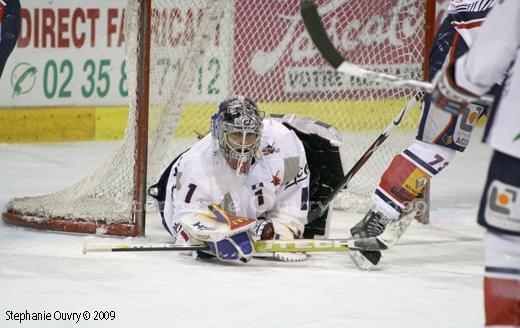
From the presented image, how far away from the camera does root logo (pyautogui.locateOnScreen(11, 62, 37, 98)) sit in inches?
277

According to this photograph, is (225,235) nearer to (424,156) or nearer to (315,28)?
(424,156)

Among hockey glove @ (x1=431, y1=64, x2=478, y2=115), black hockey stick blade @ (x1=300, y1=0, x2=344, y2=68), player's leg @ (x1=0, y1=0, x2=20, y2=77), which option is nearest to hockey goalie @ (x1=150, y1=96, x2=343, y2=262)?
player's leg @ (x1=0, y1=0, x2=20, y2=77)

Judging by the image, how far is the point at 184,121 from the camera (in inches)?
242

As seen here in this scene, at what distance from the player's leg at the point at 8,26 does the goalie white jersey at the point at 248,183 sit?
0.74m

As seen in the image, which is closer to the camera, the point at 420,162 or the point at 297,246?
the point at 297,246

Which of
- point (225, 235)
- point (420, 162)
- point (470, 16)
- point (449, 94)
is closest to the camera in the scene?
point (449, 94)

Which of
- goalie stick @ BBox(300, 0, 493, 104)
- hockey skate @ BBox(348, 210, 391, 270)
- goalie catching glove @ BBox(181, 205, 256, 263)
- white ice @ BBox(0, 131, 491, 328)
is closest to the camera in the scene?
goalie stick @ BBox(300, 0, 493, 104)

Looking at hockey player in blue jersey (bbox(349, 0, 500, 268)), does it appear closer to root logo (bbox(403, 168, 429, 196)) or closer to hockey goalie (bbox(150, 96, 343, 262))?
root logo (bbox(403, 168, 429, 196))

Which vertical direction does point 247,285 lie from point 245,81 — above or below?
below

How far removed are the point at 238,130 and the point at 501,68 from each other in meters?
1.81

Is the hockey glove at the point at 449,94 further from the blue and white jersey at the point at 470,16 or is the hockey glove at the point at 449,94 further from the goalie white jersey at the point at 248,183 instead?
the goalie white jersey at the point at 248,183

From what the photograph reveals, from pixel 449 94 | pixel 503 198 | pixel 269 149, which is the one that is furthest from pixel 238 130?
pixel 503 198

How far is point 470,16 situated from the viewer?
437 centimetres

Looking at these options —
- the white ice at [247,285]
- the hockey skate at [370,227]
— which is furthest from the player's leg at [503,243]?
the hockey skate at [370,227]
